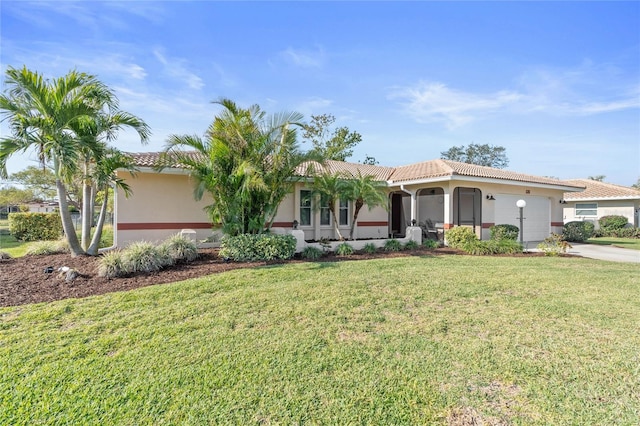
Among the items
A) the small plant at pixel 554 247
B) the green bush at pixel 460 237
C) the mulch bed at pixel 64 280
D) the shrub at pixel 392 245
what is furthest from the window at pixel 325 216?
the small plant at pixel 554 247

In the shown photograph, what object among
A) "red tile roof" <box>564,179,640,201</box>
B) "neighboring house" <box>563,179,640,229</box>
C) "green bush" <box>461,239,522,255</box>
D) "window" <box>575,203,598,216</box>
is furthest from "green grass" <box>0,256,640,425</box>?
"window" <box>575,203,598,216</box>

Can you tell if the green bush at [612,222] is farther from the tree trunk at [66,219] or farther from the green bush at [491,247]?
the tree trunk at [66,219]

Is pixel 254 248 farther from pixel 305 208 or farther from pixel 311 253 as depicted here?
pixel 305 208

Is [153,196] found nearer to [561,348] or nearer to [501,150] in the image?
[561,348]

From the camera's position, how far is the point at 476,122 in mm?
16656

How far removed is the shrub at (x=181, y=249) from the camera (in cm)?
851

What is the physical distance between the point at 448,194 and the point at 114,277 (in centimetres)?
1239

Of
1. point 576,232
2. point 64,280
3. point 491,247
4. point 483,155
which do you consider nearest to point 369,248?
point 491,247

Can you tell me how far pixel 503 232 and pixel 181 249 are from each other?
13.1 meters

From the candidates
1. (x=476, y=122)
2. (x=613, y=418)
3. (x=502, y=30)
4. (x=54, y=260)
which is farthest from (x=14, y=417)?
(x=476, y=122)

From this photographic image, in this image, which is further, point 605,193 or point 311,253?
point 605,193

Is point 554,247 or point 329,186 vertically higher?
point 329,186

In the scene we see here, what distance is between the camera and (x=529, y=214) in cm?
1653

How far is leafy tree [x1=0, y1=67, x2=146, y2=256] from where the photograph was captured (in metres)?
7.67
